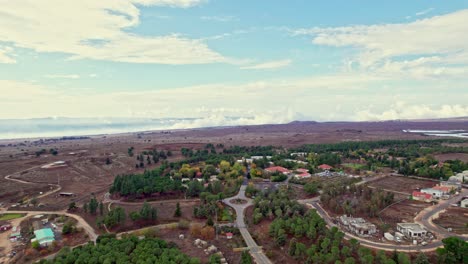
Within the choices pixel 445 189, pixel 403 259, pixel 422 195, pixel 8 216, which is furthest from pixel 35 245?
pixel 445 189

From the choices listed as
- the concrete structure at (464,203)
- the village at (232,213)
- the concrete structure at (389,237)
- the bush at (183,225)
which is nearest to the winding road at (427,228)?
the village at (232,213)

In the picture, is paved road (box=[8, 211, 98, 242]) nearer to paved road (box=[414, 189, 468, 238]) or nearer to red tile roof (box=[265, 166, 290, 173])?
paved road (box=[414, 189, 468, 238])

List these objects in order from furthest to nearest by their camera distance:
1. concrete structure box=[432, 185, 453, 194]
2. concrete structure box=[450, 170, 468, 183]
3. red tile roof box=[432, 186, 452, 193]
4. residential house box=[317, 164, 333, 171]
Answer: residential house box=[317, 164, 333, 171] < concrete structure box=[450, 170, 468, 183] < red tile roof box=[432, 186, 452, 193] < concrete structure box=[432, 185, 453, 194]

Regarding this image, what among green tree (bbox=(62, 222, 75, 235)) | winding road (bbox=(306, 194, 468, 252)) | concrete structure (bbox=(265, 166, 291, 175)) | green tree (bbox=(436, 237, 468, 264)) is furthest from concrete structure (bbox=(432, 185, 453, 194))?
green tree (bbox=(62, 222, 75, 235))

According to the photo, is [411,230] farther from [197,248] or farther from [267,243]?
[197,248]

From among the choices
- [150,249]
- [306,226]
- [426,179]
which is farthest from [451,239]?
[426,179]
